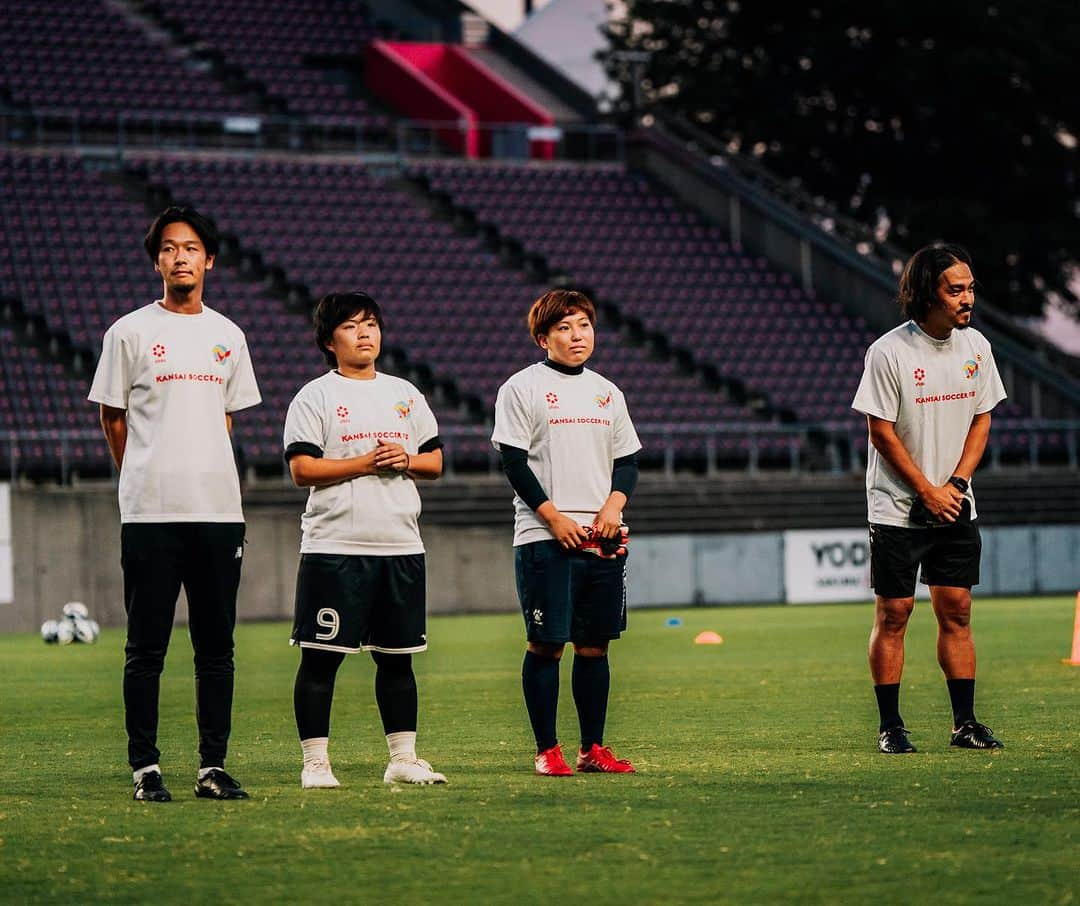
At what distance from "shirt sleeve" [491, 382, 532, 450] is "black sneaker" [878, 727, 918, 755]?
1.87 meters

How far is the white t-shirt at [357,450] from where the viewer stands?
7191 millimetres

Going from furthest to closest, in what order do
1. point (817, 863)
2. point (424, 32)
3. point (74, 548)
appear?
point (424, 32) → point (74, 548) → point (817, 863)

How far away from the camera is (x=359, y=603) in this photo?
7.14 meters

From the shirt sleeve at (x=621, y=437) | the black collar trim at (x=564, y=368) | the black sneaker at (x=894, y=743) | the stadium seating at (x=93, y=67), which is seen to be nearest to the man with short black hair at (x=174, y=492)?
the black collar trim at (x=564, y=368)

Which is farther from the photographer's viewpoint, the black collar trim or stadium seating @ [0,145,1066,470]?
stadium seating @ [0,145,1066,470]

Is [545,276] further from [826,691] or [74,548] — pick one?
[826,691]

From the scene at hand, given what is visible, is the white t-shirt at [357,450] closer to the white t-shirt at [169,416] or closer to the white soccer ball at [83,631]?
the white t-shirt at [169,416]

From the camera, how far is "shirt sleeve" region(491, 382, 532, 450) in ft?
25.4

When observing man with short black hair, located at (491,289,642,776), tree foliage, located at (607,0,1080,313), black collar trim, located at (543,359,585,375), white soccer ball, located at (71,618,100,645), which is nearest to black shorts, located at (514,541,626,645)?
man with short black hair, located at (491,289,642,776)

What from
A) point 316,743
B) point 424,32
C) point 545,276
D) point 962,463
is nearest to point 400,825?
point 316,743

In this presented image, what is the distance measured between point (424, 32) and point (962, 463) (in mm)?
32924

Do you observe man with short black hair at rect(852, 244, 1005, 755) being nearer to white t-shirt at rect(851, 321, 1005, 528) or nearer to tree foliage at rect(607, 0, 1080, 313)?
white t-shirt at rect(851, 321, 1005, 528)

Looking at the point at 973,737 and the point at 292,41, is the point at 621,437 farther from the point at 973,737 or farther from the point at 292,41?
the point at 292,41

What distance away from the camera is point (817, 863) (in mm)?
5355
